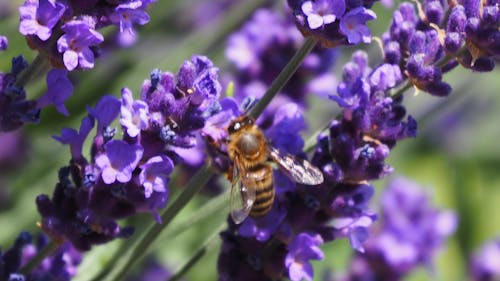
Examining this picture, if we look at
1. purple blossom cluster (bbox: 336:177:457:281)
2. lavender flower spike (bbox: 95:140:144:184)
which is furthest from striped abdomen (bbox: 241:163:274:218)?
purple blossom cluster (bbox: 336:177:457:281)

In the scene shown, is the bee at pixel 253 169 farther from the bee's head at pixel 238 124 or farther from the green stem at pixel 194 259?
the green stem at pixel 194 259

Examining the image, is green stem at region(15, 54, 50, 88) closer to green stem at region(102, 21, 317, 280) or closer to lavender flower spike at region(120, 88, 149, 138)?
lavender flower spike at region(120, 88, 149, 138)

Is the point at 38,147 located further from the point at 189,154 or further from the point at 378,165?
the point at 378,165

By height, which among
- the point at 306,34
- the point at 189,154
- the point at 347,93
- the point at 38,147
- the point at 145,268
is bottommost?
the point at 145,268

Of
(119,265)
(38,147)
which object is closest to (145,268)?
(38,147)

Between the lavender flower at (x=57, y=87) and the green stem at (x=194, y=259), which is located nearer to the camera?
the lavender flower at (x=57, y=87)

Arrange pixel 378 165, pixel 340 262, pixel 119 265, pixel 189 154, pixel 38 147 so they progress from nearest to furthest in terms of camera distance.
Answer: pixel 378 165, pixel 119 265, pixel 189 154, pixel 38 147, pixel 340 262

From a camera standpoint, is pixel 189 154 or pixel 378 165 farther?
pixel 189 154

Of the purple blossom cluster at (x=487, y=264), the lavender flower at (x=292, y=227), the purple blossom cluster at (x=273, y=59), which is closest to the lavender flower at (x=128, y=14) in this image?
the lavender flower at (x=292, y=227)
